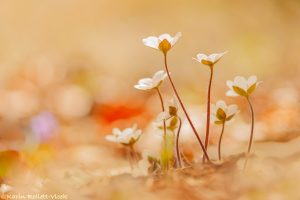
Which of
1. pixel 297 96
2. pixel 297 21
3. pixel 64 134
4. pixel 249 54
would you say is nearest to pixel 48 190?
pixel 64 134

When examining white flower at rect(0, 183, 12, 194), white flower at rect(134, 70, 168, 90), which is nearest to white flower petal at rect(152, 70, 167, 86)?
white flower at rect(134, 70, 168, 90)

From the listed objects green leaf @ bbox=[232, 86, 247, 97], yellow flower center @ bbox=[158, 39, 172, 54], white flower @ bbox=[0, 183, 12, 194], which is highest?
yellow flower center @ bbox=[158, 39, 172, 54]

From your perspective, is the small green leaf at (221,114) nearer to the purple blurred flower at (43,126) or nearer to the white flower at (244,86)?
the white flower at (244,86)

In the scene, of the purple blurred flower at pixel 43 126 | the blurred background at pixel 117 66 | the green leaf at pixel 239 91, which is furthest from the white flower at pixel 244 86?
the purple blurred flower at pixel 43 126

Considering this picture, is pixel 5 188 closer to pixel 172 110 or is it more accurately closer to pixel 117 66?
pixel 172 110

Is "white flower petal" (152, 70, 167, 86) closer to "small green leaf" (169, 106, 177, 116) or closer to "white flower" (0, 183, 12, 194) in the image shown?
"small green leaf" (169, 106, 177, 116)

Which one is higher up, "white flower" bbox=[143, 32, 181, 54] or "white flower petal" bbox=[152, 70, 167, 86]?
"white flower" bbox=[143, 32, 181, 54]

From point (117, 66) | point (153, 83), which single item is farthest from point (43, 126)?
point (153, 83)

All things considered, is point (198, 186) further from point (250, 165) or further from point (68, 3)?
point (68, 3)

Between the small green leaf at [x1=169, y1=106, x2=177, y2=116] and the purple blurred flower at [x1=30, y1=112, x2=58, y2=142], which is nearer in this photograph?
the small green leaf at [x1=169, y1=106, x2=177, y2=116]
